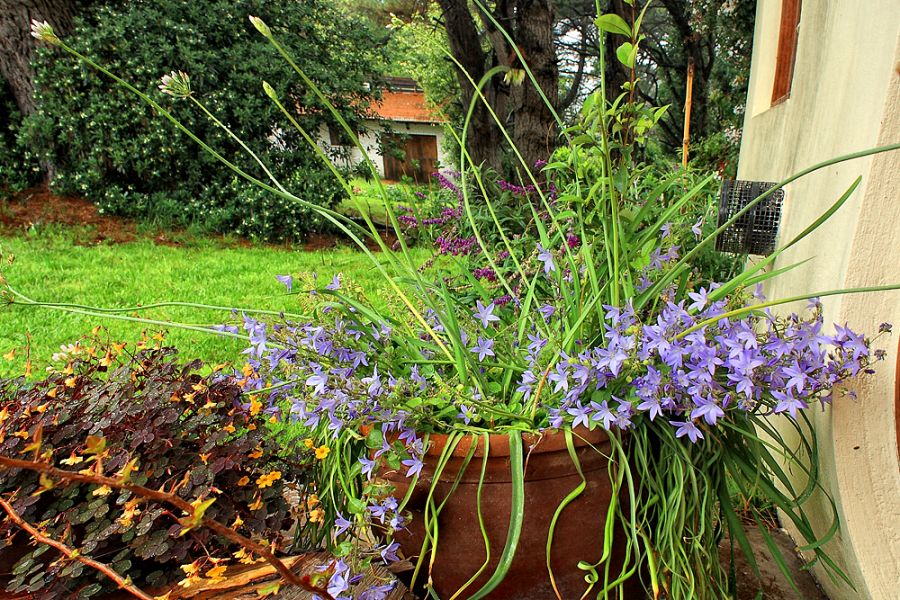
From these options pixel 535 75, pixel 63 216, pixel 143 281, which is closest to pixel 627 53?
pixel 535 75

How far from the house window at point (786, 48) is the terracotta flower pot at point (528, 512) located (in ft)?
5.06

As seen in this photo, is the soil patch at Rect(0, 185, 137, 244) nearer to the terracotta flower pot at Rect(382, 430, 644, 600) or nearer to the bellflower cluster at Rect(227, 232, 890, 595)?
the bellflower cluster at Rect(227, 232, 890, 595)

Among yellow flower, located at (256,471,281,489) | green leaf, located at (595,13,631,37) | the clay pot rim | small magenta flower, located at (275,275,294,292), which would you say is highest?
green leaf, located at (595,13,631,37)

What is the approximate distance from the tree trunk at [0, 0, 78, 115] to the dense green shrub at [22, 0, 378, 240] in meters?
0.20

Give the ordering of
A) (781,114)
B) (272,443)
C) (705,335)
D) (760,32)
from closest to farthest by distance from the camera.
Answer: (705,335) → (272,443) → (781,114) → (760,32)

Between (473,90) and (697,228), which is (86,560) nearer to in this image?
(697,228)

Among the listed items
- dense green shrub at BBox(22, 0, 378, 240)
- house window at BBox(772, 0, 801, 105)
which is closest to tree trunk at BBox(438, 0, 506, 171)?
dense green shrub at BBox(22, 0, 378, 240)

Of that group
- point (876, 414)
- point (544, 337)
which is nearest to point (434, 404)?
point (544, 337)

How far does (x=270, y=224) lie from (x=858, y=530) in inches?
226

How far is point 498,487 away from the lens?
1.15 m

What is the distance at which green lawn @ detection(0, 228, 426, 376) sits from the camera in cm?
340

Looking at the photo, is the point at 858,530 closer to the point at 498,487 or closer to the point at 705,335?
the point at 705,335

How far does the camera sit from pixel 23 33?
5.70 meters

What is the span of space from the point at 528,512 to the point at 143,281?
4.21 m
